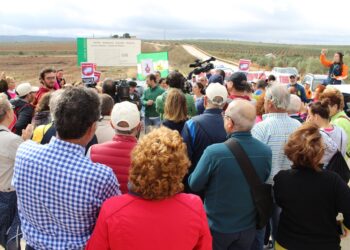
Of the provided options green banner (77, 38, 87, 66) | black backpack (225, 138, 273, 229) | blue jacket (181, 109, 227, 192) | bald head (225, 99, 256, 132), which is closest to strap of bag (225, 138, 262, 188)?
black backpack (225, 138, 273, 229)

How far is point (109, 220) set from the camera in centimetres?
186

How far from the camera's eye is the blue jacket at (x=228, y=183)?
2.76 meters

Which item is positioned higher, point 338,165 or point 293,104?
A: point 293,104

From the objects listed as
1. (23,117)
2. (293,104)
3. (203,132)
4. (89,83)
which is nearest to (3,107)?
(23,117)

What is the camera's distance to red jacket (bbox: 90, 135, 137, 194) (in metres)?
2.73

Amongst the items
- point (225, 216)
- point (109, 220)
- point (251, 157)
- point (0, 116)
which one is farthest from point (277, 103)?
point (0, 116)

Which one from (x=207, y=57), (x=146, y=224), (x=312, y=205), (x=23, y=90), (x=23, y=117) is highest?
(x=23, y=90)

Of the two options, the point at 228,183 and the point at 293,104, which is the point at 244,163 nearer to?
the point at 228,183

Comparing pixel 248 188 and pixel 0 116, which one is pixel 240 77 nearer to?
pixel 248 188

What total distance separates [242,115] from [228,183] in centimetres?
54

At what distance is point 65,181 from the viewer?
1999mm

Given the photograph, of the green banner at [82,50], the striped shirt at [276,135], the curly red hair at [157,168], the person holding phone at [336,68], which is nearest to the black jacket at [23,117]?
the striped shirt at [276,135]

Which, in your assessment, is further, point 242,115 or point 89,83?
point 89,83

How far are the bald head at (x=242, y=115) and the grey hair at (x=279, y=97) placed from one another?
2.33 ft
